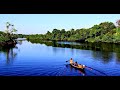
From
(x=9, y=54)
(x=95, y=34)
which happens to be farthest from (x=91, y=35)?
(x=9, y=54)

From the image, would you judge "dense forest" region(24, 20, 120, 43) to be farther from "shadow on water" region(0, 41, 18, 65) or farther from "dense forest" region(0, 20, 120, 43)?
"shadow on water" region(0, 41, 18, 65)

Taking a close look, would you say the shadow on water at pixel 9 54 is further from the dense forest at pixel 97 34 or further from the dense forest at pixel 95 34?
the dense forest at pixel 97 34

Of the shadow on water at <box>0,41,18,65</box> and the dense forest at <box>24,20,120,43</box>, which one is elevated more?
the dense forest at <box>24,20,120,43</box>

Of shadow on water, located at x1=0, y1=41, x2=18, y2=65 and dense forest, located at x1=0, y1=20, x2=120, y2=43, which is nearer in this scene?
shadow on water, located at x1=0, y1=41, x2=18, y2=65

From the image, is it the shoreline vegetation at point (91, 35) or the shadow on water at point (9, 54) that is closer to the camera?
the shadow on water at point (9, 54)

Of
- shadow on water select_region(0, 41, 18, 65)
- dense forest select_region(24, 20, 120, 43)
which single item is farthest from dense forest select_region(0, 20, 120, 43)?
shadow on water select_region(0, 41, 18, 65)

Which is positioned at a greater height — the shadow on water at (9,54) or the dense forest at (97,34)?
the dense forest at (97,34)

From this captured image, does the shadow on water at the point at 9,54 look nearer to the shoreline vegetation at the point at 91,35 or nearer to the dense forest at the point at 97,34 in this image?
the shoreline vegetation at the point at 91,35

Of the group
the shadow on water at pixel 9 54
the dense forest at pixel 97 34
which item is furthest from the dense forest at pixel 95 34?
the shadow on water at pixel 9 54

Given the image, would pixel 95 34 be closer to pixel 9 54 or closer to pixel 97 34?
pixel 97 34
